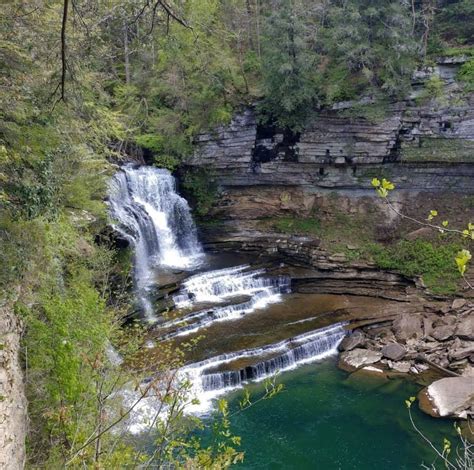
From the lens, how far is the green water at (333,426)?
11484 millimetres

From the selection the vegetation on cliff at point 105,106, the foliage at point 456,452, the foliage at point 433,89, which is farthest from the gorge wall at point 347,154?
the foliage at point 456,452

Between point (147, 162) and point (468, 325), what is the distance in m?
15.7

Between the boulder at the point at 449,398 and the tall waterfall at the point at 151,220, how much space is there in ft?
34.6

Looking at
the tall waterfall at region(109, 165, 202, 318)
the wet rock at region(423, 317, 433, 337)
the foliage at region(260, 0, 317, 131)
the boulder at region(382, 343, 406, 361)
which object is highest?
the foliage at region(260, 0, 317, 131)

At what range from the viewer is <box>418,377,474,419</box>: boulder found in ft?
41.5

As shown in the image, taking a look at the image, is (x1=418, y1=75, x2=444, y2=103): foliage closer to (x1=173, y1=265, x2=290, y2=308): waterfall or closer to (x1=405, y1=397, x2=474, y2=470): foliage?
(x1=173, y1=265, x2=290, y2=308): waterfall

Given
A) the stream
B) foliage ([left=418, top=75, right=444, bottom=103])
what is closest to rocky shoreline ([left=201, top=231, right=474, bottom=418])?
the stream

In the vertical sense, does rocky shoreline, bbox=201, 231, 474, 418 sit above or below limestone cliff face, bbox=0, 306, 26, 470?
below

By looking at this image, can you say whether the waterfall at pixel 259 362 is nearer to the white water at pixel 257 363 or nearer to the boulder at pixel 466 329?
the white water at pixel 257 363

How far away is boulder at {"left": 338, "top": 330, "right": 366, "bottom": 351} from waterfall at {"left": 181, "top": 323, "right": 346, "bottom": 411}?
0.26 meters

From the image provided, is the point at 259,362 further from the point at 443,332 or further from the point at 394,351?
the point at 443,332

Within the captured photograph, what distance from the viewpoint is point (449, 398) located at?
13.0 metres

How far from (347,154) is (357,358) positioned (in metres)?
9.16

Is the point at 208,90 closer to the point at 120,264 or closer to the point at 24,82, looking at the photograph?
the point at 120,264
